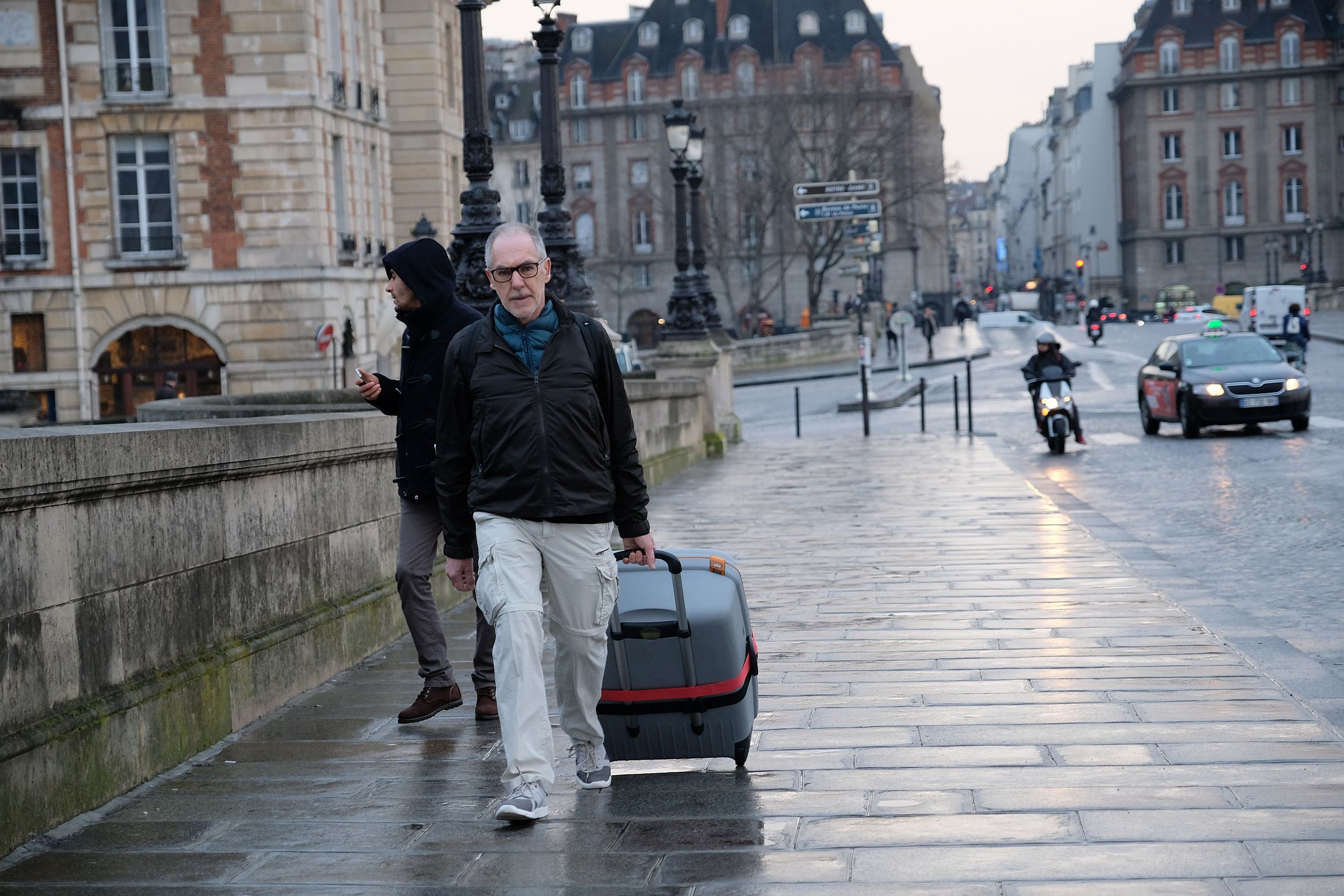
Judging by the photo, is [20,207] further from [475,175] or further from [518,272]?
[518,272]

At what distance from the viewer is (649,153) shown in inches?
3947

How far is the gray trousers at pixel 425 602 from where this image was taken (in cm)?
651

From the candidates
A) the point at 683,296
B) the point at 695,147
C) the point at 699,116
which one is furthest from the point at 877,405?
A: the point at 699,116

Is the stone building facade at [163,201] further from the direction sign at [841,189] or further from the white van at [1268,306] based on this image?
the white van at [1268,306]

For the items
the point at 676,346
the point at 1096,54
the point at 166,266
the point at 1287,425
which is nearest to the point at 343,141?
the point at 166,266

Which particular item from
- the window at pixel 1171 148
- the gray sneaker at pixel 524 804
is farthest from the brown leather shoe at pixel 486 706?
the window at pixel 1171 148

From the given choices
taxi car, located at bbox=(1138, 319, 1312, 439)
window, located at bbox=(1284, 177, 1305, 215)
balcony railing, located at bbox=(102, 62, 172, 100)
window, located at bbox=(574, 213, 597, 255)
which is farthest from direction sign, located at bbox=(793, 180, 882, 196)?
window, located at bbox=(1284, 177, 1305, 215)

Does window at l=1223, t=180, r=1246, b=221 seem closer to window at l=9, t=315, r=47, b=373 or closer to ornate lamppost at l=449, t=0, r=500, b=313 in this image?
window at l=9, t=315, r=47, b=373

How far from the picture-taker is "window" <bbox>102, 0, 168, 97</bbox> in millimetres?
36719

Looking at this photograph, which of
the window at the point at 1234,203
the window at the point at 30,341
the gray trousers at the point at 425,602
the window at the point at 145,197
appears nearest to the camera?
the gray trousers at the point at 425,602

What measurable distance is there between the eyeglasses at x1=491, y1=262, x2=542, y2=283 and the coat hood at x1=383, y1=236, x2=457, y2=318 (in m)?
1.12

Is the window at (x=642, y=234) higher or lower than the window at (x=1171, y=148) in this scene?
lower

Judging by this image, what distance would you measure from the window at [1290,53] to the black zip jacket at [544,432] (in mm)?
106894

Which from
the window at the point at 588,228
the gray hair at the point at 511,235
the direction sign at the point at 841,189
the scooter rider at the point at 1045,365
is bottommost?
the scooter rider at the point at 1045,365
